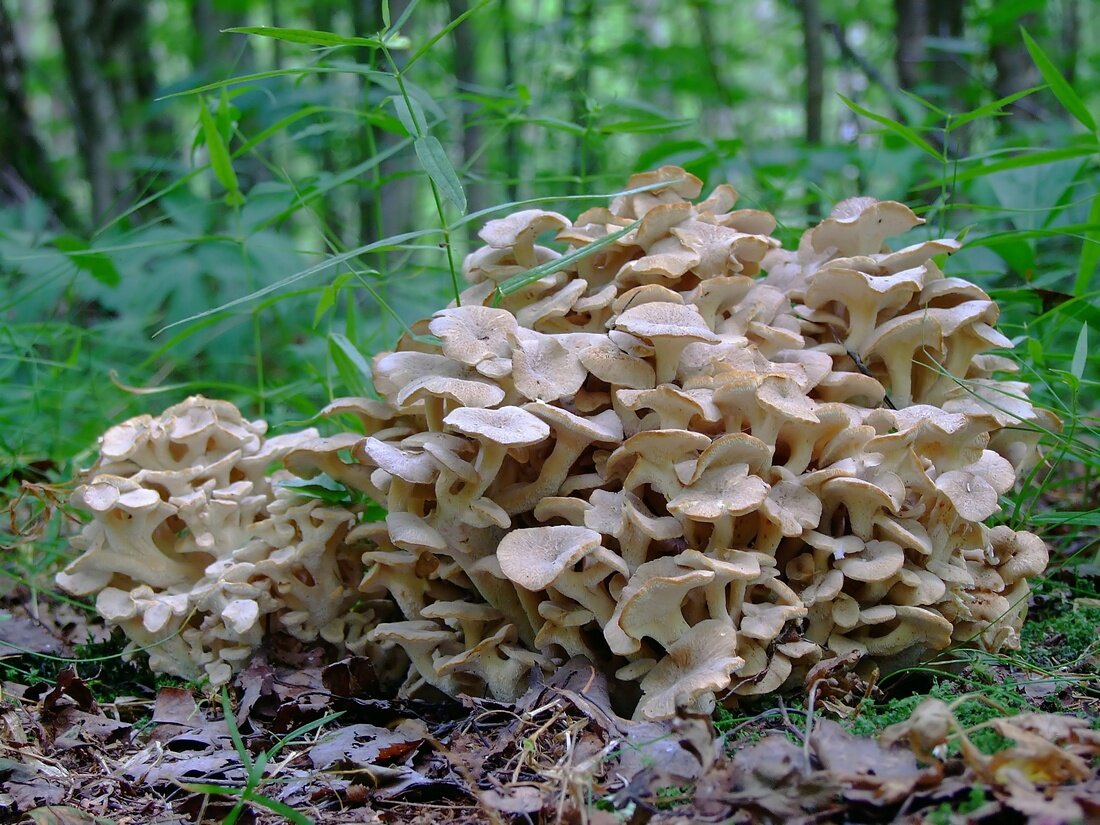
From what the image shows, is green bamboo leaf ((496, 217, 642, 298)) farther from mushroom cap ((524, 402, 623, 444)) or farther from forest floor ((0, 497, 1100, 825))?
forest floor ((0, 497, 1100, 825))

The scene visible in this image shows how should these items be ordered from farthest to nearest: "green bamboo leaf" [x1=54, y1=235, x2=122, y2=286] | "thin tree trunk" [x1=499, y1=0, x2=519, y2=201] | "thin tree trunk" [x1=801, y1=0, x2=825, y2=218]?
"thin tree trunk" [x1=801, y1=0, x2=825, y2=218], "thin tree trunk" [x1=499, y1=0, x2=519, y2=201], "green bamboo leaf" [x1=54, y1=235, x2=122, y2=286]

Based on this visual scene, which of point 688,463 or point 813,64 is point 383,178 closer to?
point 688,463

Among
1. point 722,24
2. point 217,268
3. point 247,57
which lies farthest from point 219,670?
point 722,24

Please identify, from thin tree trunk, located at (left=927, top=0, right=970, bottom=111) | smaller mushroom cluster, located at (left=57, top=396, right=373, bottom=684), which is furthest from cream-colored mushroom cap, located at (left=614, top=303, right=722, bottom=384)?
thin tree trunk, located at (left=927, top=0, right=970, bottom=111)

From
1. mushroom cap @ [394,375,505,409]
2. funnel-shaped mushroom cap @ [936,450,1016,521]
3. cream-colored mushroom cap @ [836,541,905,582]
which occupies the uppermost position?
mushroom cap @ [394,375,505,409]

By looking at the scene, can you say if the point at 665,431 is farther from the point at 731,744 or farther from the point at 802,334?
the point at 802,334

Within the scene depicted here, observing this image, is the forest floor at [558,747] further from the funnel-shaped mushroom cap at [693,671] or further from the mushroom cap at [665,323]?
the mushroom cap at [665,323]
